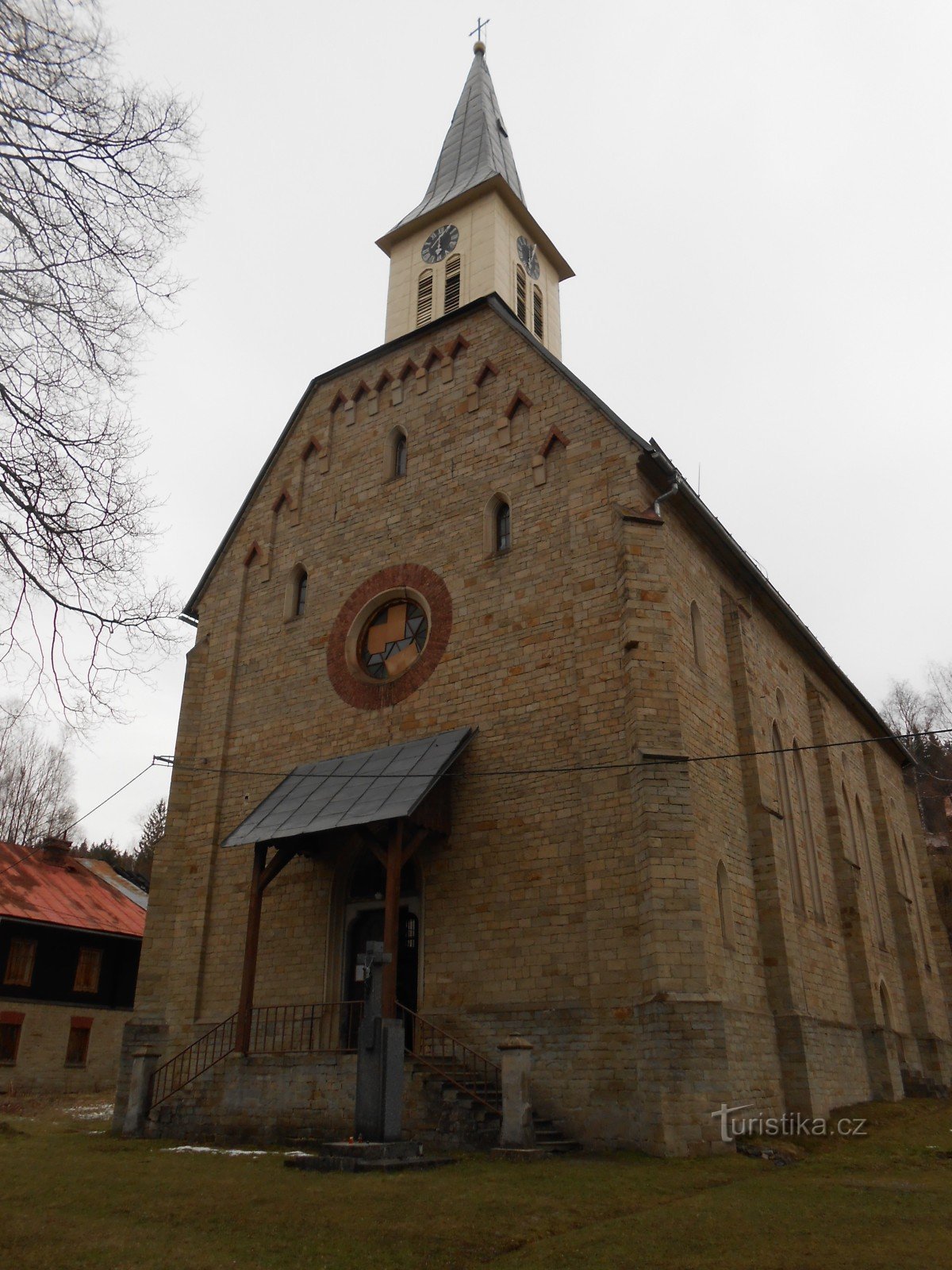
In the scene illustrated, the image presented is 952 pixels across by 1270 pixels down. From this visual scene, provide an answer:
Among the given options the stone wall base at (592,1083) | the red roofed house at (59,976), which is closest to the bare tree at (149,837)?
the red roofed house at (59,976)

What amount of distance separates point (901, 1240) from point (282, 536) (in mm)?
17244

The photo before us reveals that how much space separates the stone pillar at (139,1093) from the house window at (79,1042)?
43.0 feet

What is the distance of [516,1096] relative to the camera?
38.5 ft

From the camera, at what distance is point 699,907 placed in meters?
13.2

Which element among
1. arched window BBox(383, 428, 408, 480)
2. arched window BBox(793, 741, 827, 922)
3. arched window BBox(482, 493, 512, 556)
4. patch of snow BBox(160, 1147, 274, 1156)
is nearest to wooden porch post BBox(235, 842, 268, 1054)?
patch of snow BBox(160, 1147, 274, 1156)

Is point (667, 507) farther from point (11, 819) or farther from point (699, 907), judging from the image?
point (11, 819)

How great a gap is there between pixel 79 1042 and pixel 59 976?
6.25ft

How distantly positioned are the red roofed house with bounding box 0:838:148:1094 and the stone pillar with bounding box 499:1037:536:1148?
61.0 feet

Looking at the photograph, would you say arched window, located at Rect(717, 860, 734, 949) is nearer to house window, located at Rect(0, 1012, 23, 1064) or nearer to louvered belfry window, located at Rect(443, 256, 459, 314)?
louvered belfry window, located at Rect(443, 256, 459, 314)

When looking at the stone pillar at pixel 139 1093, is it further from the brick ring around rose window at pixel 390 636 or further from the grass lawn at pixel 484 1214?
the brick ring around rose window at pixel 390 636

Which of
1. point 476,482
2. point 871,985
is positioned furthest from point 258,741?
point 871,985

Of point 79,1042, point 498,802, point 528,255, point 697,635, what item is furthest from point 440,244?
point 79,1042

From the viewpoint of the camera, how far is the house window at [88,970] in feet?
91.6

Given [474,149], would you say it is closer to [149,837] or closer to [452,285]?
[452,285]
